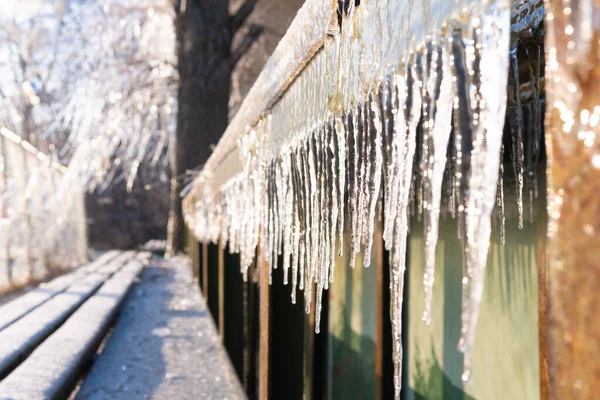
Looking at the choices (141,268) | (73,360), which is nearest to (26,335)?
(73,360)

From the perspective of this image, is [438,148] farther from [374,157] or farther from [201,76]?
[201,76]

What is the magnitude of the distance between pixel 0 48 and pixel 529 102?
2111 centimetres

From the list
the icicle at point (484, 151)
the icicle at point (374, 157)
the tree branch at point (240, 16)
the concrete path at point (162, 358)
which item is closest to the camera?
the icicle at point (484, 151)

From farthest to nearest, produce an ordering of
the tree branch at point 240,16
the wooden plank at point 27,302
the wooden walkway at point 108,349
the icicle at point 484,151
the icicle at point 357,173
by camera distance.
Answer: the tree branch at point 240,16 → the wooden plank at point 27,302 → the wooden walkway at point 108,349 → the icicle at point 357,173 → the icicle at point 484,151

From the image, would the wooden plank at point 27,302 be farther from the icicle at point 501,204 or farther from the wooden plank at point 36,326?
the icicle at point 501,204

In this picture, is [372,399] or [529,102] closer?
[529,102]

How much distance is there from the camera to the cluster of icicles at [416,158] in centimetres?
51

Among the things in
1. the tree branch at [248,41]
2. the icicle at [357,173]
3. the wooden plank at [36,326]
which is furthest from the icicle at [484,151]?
the tree branch at [248,41]

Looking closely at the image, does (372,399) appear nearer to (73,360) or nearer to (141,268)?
(73,360)

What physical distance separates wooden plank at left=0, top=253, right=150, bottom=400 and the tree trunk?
5.25 m

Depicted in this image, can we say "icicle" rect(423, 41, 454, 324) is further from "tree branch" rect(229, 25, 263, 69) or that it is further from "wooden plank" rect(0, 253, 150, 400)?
"tree branch" rect(229, 25, 263, 69)

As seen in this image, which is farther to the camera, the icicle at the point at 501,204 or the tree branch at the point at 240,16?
the tree branch at the point at 240,16

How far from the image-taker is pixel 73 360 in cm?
311

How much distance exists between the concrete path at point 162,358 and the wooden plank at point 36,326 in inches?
16.9
